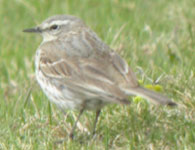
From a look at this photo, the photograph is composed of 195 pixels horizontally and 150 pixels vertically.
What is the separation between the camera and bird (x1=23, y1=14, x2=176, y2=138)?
5.42 meters

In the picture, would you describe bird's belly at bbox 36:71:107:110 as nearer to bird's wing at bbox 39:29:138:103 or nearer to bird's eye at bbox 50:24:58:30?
bird's wing at bbox 39:29:138:103

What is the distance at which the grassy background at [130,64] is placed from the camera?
579 cm

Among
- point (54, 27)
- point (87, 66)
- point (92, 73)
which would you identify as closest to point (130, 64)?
point (54, 27)

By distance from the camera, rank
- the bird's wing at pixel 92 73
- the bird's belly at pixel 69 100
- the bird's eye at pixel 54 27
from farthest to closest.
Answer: the bird's eye at pixel 54 27 < the bird's belly at pixel 69 100 < the bird's wing at pixel 92 73

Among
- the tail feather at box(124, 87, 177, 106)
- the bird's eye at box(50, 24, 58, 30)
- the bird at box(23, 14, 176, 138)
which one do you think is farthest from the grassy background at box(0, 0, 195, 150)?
the bird's eye at box(50, 24, 58, 30)

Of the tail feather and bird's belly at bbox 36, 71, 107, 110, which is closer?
the tail feather

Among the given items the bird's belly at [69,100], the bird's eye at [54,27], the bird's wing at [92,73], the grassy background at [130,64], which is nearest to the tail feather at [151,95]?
the bird's wing at [92,73]

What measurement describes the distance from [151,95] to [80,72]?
33.0 inches

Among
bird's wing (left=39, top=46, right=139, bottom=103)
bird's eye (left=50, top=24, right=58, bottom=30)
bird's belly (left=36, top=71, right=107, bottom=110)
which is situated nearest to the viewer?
bird's wing (left=39, top=46, right=139, bottom=103)

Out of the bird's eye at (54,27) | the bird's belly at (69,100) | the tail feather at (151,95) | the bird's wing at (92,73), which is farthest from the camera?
the bird's eye at (54,27)

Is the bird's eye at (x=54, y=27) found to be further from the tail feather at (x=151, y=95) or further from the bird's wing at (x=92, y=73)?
the tail feather at (x=151, y=95)

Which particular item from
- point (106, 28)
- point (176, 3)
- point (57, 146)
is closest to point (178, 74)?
point (57, 146)

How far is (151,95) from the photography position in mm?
5250

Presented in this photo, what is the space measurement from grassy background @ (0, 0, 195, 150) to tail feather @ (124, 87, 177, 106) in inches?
18.9
